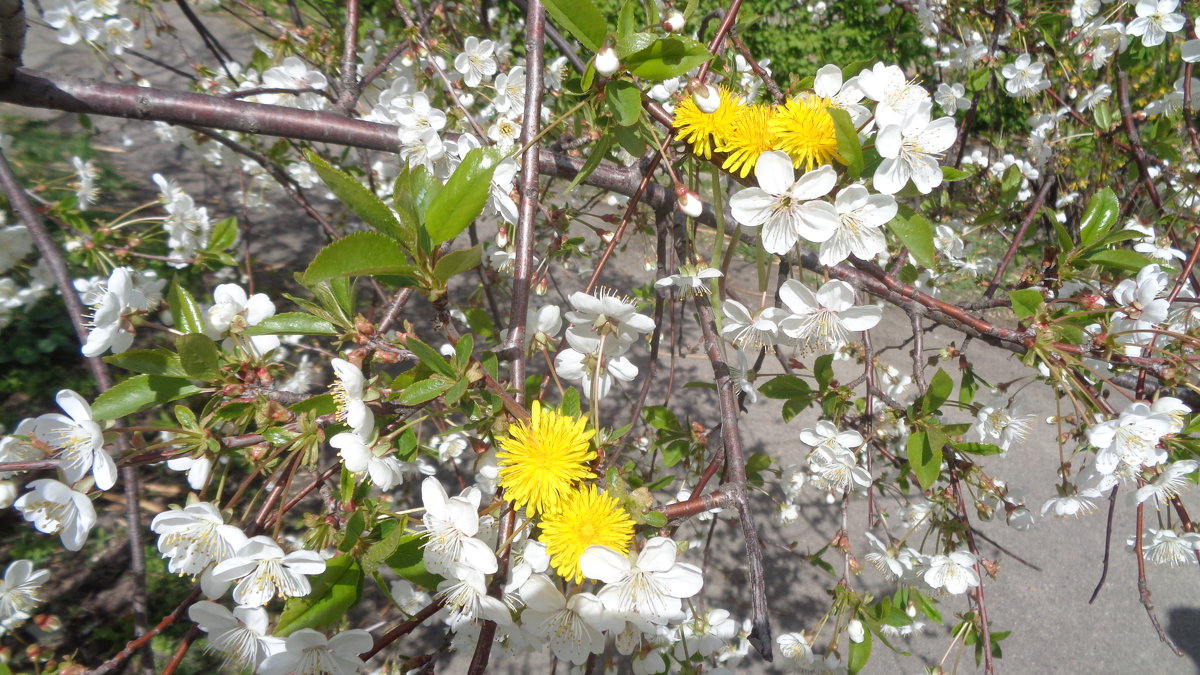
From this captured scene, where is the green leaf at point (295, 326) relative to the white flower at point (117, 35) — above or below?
below

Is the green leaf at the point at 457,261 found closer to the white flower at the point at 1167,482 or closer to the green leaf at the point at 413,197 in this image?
the green leaf at the point at 413,197

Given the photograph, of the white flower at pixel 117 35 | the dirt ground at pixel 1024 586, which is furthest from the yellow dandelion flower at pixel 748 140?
the white flower at pixel 117 35

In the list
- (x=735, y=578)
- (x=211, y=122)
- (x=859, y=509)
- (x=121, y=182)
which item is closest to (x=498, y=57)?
(x=211, y=122)

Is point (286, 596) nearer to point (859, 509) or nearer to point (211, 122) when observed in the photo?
point (211, 122)

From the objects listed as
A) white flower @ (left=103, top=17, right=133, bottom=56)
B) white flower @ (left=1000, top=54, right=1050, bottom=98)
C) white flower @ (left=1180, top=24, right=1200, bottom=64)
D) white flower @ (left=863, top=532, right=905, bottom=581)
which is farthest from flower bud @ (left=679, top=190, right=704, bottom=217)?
white flower @ (left=103, top=17, right=133, bottom=56)

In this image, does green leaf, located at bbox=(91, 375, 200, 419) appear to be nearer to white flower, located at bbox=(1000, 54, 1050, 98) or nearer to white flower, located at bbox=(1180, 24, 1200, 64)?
white flower, located at bbox=(1180, 24, 1200, 64)

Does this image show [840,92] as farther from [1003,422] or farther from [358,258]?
[1003,422]

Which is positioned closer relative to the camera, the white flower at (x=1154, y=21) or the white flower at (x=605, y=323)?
the white flower at (x=605, y=323)
